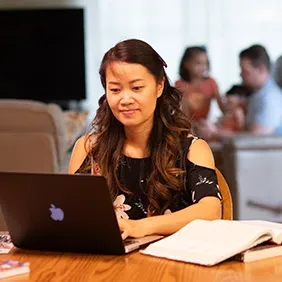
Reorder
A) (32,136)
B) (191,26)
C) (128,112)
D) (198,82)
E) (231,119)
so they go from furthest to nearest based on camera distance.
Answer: (191,26), (198,82), (231,119), (32,136), (128,112)

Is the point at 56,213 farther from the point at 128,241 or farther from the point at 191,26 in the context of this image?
the point at 191,26

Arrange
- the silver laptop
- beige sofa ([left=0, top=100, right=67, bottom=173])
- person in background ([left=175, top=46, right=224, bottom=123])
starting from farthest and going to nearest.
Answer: person in background ([left=175, top=46, right=224, bottom=123]), beige sofa ([left=0, top=100, right=67, bottom=173]), the silver laptop

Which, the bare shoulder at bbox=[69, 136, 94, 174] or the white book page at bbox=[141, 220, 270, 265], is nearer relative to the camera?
the white book page at bbox=[141, 220, 270, 265]

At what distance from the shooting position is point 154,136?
234 centimetres

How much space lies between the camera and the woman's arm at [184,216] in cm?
196

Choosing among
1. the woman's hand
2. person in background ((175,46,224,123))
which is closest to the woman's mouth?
the woman's hand

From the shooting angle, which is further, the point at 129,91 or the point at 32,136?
the point at 32,136

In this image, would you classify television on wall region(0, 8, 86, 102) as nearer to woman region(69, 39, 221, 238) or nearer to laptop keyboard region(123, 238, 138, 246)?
woman region(69, 39, 221, 238)

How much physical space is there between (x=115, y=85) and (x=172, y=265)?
0.62m

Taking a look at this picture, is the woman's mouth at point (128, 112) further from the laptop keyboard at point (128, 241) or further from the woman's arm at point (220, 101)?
the woman's arm at point (220, 101)

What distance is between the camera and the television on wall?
7141mm

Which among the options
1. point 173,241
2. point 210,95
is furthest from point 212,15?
point 173,241

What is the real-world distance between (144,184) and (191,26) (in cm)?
500

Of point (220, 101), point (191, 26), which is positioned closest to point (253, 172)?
point (220, 101)
